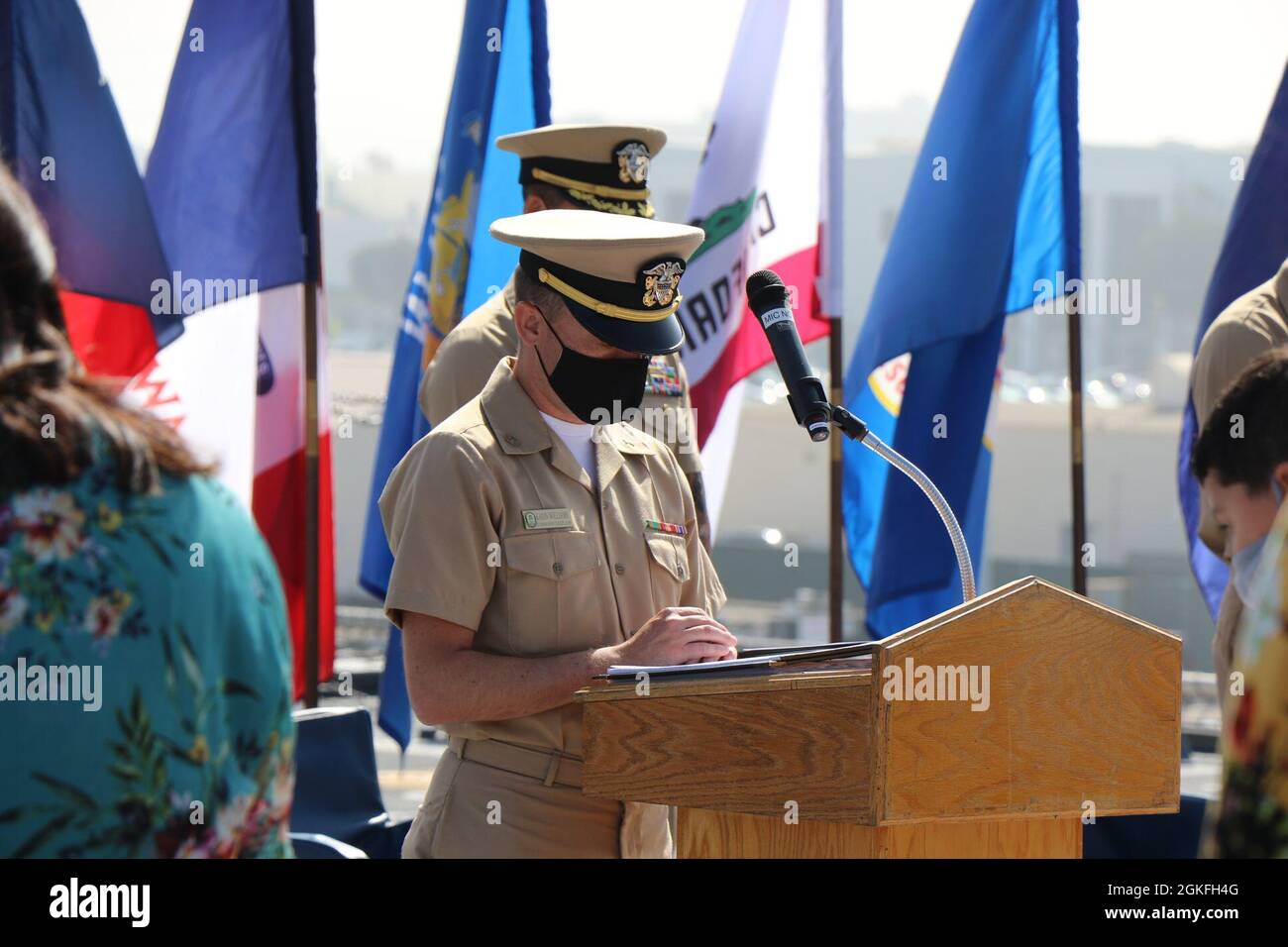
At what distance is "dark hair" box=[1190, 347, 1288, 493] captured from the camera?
102 inches

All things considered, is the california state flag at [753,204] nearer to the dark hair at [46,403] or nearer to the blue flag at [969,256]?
the blue flag at [969,256]

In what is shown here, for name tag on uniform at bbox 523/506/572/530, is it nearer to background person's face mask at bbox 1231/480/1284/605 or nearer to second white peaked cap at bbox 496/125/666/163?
background person's face mask at bbox 1231/480/1284/605

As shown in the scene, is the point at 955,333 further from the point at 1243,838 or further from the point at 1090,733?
the point at 1243,838

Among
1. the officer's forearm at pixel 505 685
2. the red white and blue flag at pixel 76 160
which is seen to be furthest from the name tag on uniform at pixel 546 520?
the red white and blue flag at pixel 76 160

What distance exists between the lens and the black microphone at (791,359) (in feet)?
8.20

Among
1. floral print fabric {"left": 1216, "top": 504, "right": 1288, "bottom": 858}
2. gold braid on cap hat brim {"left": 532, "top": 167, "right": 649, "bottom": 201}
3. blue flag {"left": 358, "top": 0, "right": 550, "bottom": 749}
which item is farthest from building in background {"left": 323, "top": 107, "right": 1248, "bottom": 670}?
floral print fabric {"left": 1216, "top": 504, "right": 1288, "bottom": 858}

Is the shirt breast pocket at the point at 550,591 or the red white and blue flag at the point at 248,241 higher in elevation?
the red white and blue flag at the point at 248,241

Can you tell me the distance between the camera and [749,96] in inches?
228

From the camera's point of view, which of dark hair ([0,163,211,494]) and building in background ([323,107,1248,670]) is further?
building in background ([323,107,1248,670])

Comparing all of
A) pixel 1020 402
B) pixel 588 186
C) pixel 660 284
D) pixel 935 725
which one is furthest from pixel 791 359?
pixel 1020 402

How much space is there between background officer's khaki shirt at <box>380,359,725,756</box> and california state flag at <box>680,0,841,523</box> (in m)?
2.76

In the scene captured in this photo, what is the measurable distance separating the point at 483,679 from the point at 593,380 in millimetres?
558
